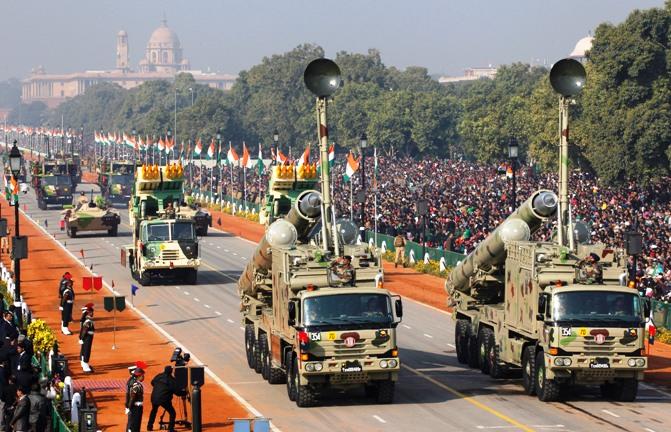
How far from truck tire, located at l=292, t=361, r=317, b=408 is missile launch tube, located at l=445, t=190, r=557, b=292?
5.88 metres

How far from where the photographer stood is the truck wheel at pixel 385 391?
3259cm

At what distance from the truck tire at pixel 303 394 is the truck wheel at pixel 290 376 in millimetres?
203

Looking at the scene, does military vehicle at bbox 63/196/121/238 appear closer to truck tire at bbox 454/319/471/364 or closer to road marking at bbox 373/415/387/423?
truck tire at bbox 454/319/471/364

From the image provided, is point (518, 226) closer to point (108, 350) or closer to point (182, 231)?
point (108, 350)

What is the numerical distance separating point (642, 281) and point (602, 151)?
44.8 m

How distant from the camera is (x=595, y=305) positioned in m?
31.5

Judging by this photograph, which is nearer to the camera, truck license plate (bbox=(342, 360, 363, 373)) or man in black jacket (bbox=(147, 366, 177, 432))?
man in black jacket (bbox=(147, 366, 177, 432))

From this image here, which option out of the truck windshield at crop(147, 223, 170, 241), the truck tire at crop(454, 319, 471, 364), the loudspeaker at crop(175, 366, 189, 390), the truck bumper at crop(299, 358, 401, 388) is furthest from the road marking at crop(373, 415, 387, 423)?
the truck windshield at crop(147, 223, 170, 241)

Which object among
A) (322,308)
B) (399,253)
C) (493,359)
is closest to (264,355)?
(493,359)

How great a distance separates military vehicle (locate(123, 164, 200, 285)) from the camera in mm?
58812

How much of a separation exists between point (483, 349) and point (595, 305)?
6242mm

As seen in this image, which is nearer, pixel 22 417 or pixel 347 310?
pixel 22 417

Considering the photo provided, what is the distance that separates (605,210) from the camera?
7550 centimetres

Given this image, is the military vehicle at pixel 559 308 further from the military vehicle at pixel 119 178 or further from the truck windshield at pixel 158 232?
the military vehicle at pixel 119 178
